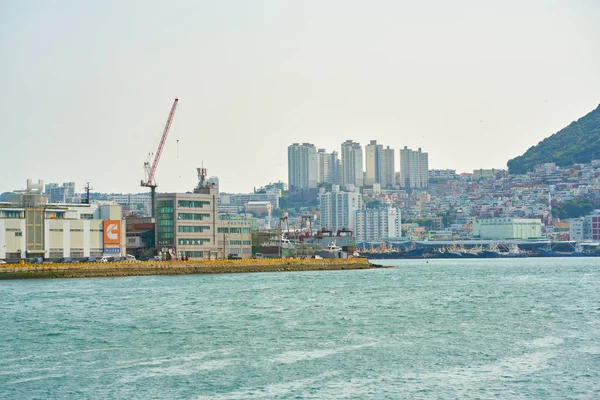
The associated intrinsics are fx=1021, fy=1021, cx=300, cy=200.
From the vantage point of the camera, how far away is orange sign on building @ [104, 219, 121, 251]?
107m

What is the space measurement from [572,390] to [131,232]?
95830 millimetres

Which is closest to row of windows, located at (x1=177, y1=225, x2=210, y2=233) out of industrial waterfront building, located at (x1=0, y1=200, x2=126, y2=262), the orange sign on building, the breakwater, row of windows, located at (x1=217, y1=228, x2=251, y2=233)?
row of windows, located at (x1=217, y1=228, x2=251, y2=233)

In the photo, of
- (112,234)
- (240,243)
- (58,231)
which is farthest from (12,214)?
(240,243)

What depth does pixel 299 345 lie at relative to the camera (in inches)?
1647

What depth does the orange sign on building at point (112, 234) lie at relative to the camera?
107m

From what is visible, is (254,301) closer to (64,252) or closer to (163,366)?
(163,366)

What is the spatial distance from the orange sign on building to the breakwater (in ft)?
21.3

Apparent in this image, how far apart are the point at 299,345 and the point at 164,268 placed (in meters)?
62.9

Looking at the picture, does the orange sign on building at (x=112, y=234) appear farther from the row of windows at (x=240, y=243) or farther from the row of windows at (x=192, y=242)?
the row of windows at (x=240, y=243)

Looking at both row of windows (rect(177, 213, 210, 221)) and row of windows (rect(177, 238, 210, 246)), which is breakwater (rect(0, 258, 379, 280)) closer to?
row of windows (rect(177, 238, 210, 246))

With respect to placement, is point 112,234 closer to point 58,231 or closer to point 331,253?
point 58,231

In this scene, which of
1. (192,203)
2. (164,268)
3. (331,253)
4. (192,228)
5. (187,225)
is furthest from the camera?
(331,253)

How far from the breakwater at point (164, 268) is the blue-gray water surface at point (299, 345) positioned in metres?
19.2

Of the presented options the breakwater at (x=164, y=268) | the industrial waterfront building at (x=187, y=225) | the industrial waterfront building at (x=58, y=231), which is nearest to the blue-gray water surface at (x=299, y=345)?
the breakwater at (x=164, y=268)
